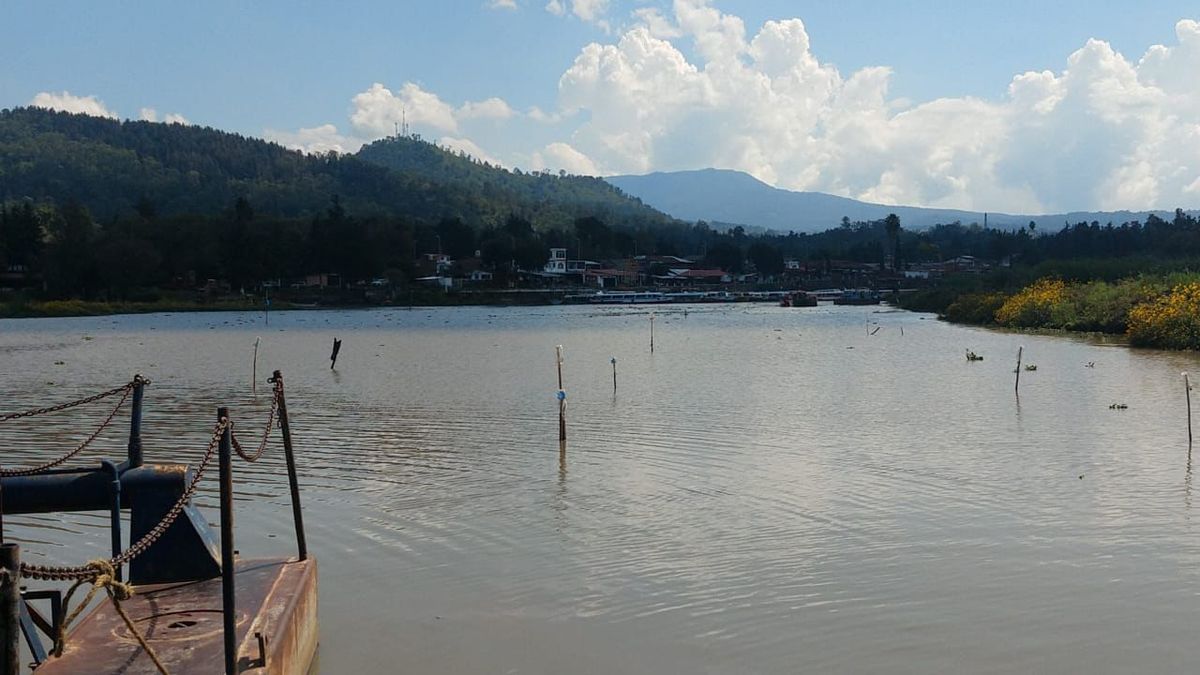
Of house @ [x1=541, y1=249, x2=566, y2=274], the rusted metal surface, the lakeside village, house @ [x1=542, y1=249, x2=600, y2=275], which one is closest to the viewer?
the rusted metal surface

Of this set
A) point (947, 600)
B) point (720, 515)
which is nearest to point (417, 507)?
point (720, 515)

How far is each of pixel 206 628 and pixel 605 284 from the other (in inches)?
6735

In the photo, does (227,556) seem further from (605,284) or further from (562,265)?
(562,265)

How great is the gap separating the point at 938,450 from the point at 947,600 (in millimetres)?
10338

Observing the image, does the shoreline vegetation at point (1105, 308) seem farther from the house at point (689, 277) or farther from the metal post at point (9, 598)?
the house at point (689, 277)

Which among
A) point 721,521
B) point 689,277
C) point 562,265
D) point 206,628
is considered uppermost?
point 562,265

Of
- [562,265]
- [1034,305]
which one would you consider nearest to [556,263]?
[562,265]

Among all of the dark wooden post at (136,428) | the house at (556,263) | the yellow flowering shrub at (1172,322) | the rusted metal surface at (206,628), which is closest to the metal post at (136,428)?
the dark wooden post at (136,428)

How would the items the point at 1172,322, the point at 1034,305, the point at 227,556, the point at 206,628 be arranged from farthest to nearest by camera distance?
the point at 1034,305 < the point at 1172,322 < the point at 206,628 < the point at 227,556

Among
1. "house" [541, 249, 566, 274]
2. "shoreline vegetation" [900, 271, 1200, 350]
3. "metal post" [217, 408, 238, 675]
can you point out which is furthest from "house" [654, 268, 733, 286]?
→ "metal post" [217, 408, 238, 675]

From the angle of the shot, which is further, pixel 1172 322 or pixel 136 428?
pixel 1172 322

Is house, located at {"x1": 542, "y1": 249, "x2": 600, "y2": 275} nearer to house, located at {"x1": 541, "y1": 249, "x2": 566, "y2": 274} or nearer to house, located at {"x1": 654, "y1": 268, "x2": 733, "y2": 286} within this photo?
house, located at {"x1": 541, "y1": 249, "x2": 566, "y2": 274}

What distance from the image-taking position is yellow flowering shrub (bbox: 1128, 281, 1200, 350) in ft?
156

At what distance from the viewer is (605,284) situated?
180 m
